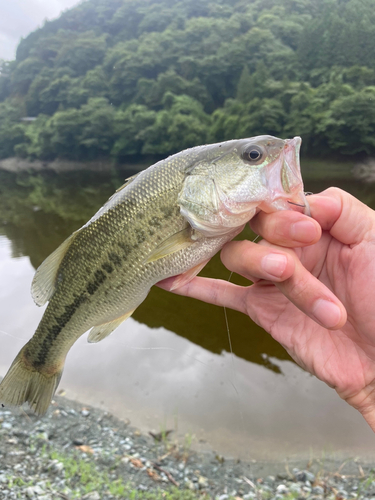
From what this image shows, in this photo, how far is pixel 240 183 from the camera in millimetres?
1729

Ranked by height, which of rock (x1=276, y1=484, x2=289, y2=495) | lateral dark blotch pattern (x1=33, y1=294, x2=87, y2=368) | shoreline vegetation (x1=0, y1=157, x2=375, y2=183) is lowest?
rock (x1=276, y1=484, x2=289, y2=495)

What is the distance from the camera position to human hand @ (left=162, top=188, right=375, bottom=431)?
5.21 ft

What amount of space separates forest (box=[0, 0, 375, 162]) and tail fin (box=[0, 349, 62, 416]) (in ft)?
115

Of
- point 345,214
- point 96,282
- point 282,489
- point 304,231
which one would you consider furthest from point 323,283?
point 282,489

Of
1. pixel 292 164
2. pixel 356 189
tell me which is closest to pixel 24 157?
pixel 356 189

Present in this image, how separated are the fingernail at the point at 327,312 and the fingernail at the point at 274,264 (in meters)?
0.23

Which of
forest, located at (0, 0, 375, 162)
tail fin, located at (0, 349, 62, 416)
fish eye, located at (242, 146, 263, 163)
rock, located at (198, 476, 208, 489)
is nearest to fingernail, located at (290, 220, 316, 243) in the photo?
fish eye, located at (242, 146, 263, 163)

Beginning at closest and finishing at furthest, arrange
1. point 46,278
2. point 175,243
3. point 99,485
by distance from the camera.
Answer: point 175,243 < point 46,278 < point 99,485

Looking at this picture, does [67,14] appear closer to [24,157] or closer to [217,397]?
[24,157]

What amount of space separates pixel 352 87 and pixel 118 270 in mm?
44435

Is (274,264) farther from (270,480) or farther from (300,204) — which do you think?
(270,480)

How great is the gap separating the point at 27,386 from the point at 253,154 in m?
2.27

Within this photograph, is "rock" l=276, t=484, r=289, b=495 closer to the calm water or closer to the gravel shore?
the gravel shore

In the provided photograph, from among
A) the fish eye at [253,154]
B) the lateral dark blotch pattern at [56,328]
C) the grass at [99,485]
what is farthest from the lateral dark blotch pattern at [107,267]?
the grass at [99,485]
